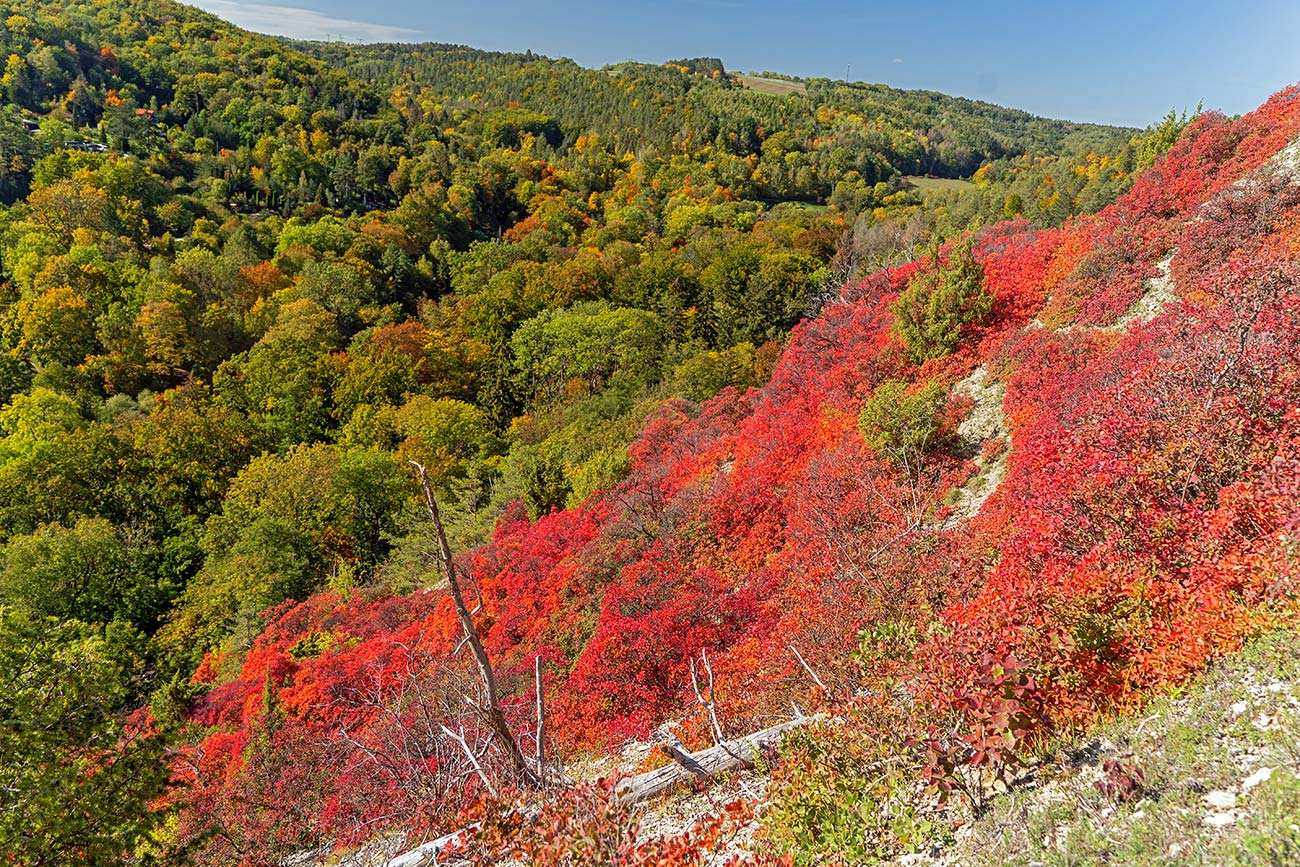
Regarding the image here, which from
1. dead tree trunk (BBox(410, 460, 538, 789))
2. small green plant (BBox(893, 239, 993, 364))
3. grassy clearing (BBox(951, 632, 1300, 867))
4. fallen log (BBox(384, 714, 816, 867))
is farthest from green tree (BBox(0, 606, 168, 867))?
A: small green plant (BBox(893, 239, 993, 364))

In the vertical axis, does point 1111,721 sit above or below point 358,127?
below

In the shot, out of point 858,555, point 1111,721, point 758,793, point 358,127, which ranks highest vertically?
point 358,127

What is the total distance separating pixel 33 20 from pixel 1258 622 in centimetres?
17124

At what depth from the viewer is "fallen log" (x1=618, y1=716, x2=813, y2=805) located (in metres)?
8.31

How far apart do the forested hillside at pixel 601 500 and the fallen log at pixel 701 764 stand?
1.48ft

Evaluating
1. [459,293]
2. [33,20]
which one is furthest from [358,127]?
[459,293]

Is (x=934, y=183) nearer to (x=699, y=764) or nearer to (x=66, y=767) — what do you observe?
(x=699, y=764)

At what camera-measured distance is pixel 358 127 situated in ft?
Answer: 364

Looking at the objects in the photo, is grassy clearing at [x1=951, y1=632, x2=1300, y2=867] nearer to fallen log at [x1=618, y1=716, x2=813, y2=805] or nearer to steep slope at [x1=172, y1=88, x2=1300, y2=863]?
steep slope at [x1=172, y1=88, x2=1300, y2=863]

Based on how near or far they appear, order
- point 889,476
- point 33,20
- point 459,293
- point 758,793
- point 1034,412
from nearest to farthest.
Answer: point 758,793 → point 1034,412 → point 889,476 → point 459,293 → point 33,20

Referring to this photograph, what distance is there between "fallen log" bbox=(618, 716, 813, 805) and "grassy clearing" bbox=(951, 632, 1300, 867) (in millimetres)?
3273

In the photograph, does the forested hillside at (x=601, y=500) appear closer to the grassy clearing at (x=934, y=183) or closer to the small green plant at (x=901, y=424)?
the small green plant at (x=901, y=424)

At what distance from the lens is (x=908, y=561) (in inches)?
517

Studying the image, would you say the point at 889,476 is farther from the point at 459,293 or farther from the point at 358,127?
the point at 358,127
